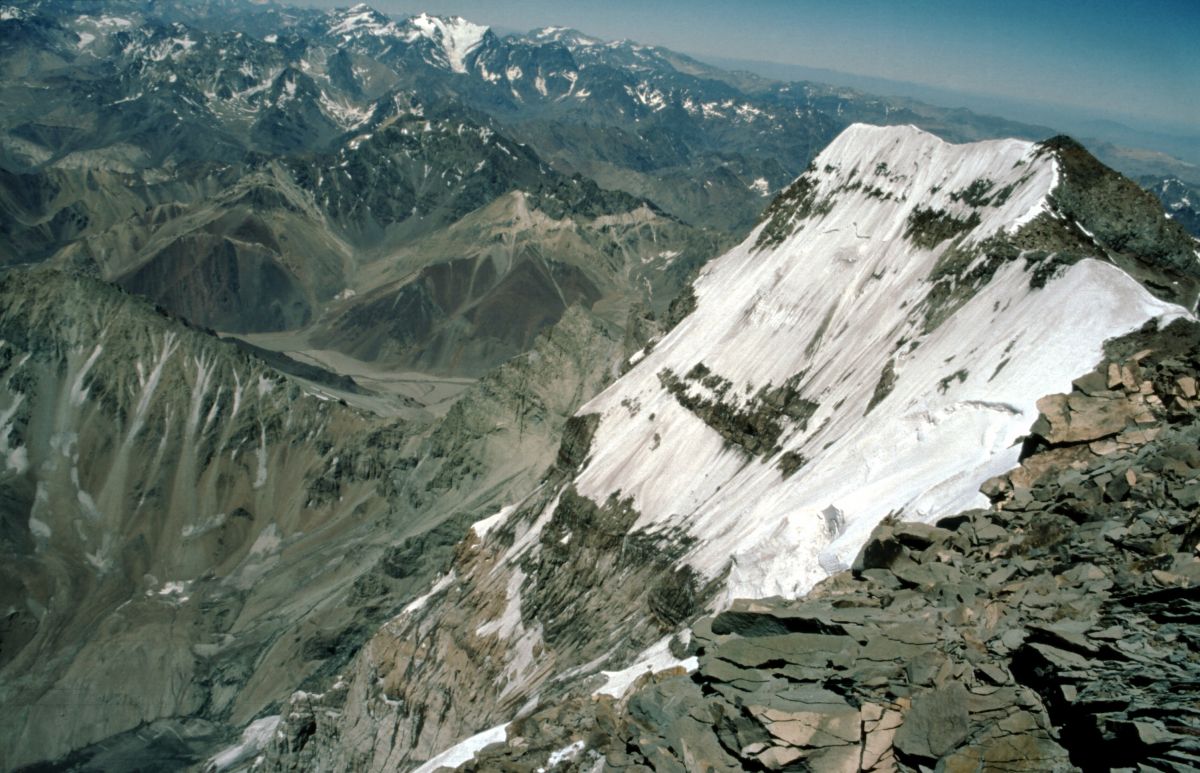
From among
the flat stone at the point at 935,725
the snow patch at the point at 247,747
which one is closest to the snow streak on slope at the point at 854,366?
the flat stone at the point at 935,725

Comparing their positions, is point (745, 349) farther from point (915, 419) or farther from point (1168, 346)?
point (1168, 346)

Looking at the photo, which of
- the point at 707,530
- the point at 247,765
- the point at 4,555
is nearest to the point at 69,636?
the point at 4,555

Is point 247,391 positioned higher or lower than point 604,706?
lower

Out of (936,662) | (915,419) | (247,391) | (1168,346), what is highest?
(1168,346)

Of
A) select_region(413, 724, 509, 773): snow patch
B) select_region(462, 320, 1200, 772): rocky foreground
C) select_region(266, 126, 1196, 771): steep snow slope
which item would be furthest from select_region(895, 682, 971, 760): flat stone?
select_region(413, 724, 509, 773): snow patch

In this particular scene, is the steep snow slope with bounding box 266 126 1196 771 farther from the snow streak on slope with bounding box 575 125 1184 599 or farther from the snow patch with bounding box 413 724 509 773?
the snow patch with bounding box 413 724 509 773

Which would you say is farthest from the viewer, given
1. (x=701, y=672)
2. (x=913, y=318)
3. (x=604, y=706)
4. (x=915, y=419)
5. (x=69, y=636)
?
(x=69, y=636)

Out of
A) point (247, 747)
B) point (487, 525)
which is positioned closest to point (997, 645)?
point (487, 525)
